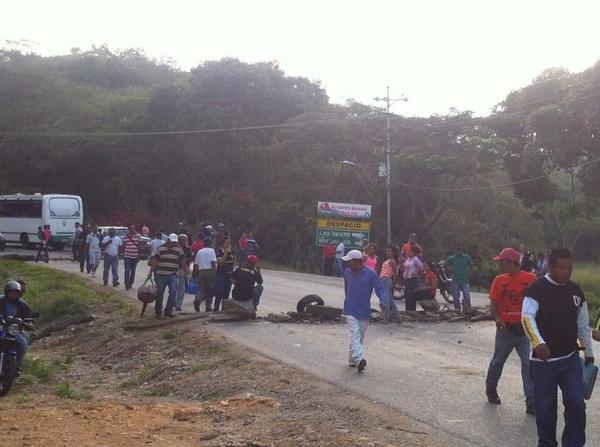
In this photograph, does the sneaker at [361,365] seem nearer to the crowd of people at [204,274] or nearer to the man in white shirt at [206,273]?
the crowd of people at [204,274]

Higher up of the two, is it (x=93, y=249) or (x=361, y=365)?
(x=93, y=249)

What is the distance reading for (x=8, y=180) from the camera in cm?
5888

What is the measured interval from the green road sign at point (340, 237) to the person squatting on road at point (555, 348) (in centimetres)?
3291

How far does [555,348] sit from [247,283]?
35.0ft

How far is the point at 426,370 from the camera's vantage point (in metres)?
11.9

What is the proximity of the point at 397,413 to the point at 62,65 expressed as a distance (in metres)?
79.1

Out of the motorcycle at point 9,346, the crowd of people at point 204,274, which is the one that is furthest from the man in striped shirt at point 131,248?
the motorcycle at point 9,346

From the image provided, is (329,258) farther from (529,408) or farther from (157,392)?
(529,408)

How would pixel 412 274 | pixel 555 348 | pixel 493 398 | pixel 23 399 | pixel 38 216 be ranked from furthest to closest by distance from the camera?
pixel 38 216 < pixel 412 274 < pixel 23 399 < pixel 493 398 < pixel 555 348

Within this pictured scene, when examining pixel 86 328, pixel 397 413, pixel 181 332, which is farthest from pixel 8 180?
pixel 397 413

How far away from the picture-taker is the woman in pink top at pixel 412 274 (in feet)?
63.6

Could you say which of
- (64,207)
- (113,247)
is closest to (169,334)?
(113,247)

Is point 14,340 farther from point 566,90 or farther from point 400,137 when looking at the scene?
point 400,137

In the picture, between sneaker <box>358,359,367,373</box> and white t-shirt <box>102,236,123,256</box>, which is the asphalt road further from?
white t-shirt <box>102,236,123,256</box>
